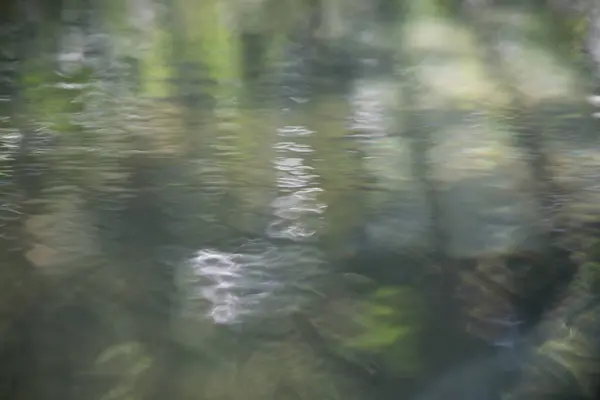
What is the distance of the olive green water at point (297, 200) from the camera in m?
0.74

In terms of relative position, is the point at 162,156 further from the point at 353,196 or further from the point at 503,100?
the point at 503,100

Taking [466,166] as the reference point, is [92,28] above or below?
above

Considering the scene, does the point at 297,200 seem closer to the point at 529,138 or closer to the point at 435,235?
the point at 435,235

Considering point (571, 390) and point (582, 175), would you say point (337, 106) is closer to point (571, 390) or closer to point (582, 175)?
point (582, 175)

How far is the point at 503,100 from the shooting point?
30.5 inches

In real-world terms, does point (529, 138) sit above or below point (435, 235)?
above

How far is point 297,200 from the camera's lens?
2.51 feet

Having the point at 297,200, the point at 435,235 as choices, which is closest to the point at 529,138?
the point at 435,235

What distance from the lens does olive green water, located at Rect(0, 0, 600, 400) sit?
744 millimetres

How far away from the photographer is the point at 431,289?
0.75 metres

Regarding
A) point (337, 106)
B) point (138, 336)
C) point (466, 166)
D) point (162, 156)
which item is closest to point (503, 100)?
point (466, 166)

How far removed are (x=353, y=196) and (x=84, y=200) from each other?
353mm

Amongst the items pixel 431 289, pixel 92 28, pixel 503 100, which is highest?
pixel 92 28

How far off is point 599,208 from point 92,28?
71 cm
